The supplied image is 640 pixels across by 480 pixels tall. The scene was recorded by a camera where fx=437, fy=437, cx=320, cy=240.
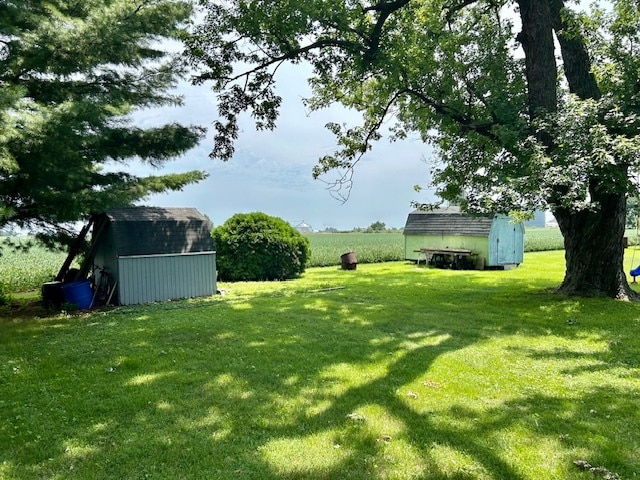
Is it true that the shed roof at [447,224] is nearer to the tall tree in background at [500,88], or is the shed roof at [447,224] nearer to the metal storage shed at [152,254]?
→ the tall tree in background at [500,88]

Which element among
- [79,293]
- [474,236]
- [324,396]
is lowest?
[324,396]

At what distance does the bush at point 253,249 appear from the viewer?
16.1 m

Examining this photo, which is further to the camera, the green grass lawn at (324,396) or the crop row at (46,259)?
the crop row at (46,259)

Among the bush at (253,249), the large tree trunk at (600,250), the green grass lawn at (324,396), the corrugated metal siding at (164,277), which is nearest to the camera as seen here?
the green grass lawn at (324,396)

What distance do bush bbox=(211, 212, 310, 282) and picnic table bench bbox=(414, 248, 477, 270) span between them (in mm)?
7466

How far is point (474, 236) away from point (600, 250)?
9974mm

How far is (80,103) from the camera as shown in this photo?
7891 millimetres

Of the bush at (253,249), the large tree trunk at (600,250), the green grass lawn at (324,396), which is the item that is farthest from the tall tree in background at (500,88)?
the bush at (253,249)

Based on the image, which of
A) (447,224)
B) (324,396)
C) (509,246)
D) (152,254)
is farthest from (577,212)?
(447,224)

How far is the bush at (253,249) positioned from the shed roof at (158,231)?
2.84 metres

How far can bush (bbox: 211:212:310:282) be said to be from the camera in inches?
634

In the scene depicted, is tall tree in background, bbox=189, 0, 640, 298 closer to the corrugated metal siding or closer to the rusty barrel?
the corrugated metal siding

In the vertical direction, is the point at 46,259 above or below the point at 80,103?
below

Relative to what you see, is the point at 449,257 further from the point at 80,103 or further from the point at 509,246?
the point at 80,103
